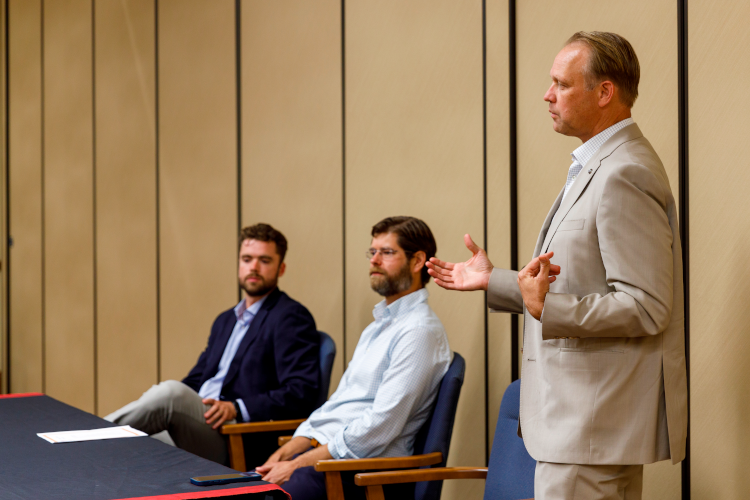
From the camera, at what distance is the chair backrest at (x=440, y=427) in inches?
91.1

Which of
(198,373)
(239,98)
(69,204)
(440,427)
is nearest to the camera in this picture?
(440,427)

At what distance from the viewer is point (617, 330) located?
1.52 m

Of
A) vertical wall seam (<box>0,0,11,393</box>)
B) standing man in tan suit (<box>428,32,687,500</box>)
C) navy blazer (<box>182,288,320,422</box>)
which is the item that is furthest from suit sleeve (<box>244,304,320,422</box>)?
vertical wall seam (<box>0,0,11,393</box>)

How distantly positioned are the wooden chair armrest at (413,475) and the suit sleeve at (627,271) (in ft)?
2.69

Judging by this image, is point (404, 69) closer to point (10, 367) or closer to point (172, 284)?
point (172, 284)

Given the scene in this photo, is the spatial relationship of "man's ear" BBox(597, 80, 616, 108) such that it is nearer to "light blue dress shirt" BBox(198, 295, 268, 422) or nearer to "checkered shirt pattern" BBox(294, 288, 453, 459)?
"checkered shirt pattern" BBox(294, 288, 453, 459)

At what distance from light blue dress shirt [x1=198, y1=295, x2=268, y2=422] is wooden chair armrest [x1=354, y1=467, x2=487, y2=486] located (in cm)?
138

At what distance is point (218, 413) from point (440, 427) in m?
1.00

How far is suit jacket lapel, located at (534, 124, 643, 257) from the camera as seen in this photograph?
1.63m

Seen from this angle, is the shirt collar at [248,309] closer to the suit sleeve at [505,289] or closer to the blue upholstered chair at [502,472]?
the blue upholstered chair at [502,472]

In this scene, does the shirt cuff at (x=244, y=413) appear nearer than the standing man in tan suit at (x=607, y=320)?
No

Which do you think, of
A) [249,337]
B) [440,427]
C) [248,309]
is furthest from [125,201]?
[440,427]

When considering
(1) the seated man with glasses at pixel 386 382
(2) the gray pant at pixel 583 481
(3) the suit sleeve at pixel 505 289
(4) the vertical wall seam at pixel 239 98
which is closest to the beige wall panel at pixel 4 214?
(4) the vertical wall seam at pixel 239 98

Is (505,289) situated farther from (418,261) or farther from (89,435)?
(89,435)
